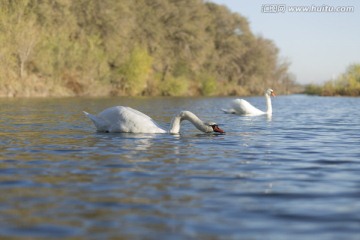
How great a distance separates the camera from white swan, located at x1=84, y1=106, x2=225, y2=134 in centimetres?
A: 1480

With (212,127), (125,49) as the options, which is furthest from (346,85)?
(212,127)

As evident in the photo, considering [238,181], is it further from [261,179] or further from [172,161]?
[172,161]

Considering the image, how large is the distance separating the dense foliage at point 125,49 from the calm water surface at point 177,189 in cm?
4648

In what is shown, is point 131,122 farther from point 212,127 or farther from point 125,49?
point 125,49

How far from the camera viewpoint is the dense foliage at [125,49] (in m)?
60.7

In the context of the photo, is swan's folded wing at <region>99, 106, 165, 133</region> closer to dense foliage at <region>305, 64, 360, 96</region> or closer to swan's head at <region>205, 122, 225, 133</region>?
swan's head at <region>205, 122, 225, 133</region>

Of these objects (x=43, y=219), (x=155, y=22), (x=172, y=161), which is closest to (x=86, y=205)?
(x=43, y=219)

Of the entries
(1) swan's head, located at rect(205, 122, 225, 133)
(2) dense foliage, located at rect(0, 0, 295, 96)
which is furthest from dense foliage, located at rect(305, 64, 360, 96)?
(1) swan's head, located at rect(205, 122, 225, 133)

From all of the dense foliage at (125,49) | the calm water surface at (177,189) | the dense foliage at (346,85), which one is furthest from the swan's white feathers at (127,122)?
the dense foliage at (346,85)

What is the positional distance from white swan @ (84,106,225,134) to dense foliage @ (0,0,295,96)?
42313mm

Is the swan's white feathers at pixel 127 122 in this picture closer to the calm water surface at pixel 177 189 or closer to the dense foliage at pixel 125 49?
the calm water surface at pixel 177 189

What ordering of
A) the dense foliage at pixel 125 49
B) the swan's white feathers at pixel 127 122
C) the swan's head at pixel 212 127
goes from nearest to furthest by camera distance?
the swan's white feathers at pixel 127 122 → the swan's head at pixel 212 127 → the dense foliage at pixel 125 49

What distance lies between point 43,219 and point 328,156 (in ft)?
23.3

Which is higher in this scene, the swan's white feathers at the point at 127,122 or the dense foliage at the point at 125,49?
the dense foliage at the point at 125,49
